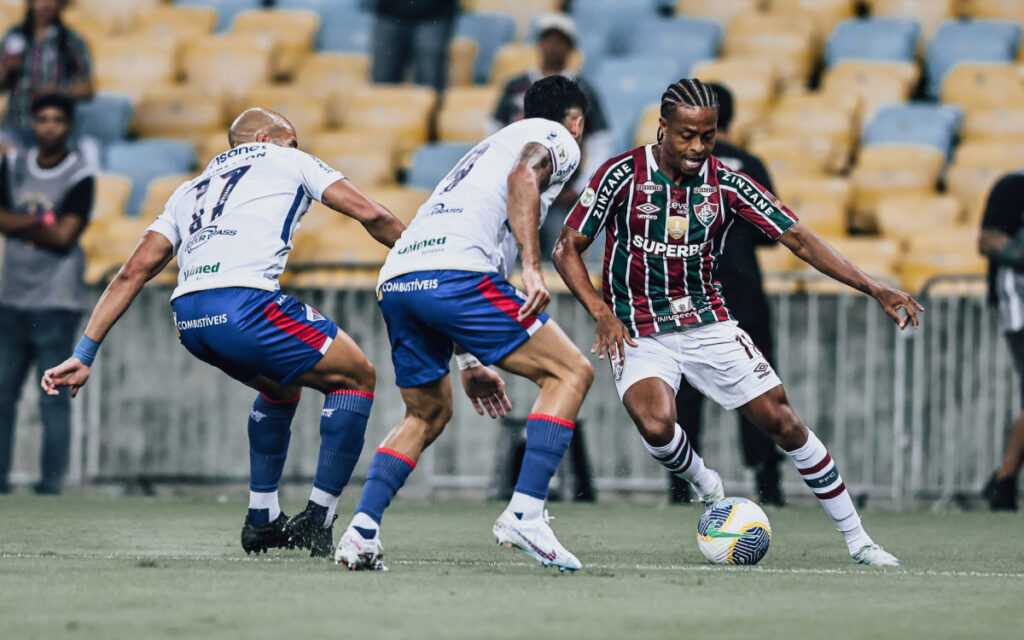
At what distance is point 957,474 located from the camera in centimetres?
1080

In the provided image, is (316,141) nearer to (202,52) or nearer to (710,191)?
(202,52)

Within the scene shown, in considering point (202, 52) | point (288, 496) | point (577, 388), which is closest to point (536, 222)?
point (577, 388)

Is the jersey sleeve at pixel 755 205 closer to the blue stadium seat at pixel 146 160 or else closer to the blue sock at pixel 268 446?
the blue sock at pixel 268 446

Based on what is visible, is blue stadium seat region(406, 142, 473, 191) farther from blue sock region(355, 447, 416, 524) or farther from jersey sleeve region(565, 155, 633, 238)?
blue sock region(355, 447, 416, 524)

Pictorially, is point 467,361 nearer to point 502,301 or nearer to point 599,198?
point 502,301

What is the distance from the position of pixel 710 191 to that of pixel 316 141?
7.32 metres

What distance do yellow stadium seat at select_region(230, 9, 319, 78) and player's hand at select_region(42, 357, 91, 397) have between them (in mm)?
9463

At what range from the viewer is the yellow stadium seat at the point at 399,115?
46.2ft

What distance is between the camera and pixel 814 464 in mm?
6922

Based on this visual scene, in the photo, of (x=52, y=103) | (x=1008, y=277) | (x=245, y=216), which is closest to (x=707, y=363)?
(x=245, y=216)

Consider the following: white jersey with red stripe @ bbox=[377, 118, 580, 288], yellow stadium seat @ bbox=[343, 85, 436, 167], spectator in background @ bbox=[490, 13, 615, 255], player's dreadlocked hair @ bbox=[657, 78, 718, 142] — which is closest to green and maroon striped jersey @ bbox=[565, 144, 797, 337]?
player's dreadlocked hair @ bbox=[657, 78, 718, 142]

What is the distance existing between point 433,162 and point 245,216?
6.86m

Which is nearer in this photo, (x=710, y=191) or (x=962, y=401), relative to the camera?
(x=710, y=191)

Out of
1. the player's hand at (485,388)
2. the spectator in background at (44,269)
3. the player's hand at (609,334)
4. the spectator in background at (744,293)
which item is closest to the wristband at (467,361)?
the player's hand at (485,388)
